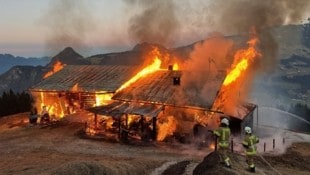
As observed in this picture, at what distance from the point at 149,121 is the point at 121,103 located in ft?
12.4

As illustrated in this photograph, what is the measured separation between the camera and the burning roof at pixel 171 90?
31.2m

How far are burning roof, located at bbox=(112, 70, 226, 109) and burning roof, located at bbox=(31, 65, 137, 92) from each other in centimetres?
196

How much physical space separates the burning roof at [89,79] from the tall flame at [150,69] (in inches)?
16.8

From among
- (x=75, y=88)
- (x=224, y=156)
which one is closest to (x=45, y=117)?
(x=75, y=88)

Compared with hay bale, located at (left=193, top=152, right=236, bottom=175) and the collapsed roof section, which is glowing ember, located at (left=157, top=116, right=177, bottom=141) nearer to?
the collapsed roof section

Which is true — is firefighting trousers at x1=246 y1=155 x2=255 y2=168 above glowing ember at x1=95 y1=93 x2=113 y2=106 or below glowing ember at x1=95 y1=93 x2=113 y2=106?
below

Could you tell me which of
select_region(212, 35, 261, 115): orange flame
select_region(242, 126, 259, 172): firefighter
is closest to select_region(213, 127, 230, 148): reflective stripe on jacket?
select_region(242, 126, 259, 172): firefighter

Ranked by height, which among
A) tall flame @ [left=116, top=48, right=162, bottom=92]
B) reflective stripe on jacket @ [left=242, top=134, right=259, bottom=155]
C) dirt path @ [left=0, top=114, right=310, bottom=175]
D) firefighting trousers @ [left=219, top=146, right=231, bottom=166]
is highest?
tall flame @ [left=116, top=48, right=162, bottom=92]

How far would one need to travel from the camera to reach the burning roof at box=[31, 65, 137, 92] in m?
38.1

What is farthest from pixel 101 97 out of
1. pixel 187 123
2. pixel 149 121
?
pixel 187 123

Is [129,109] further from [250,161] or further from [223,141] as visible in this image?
[250,161]

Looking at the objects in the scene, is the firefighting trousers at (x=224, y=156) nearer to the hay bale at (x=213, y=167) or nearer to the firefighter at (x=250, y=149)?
the hay bale at (x=213, y=167)

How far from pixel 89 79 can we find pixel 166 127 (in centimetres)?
1273

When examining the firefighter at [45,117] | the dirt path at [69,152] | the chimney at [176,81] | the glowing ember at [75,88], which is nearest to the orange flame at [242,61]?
the chimney at [176,81]
